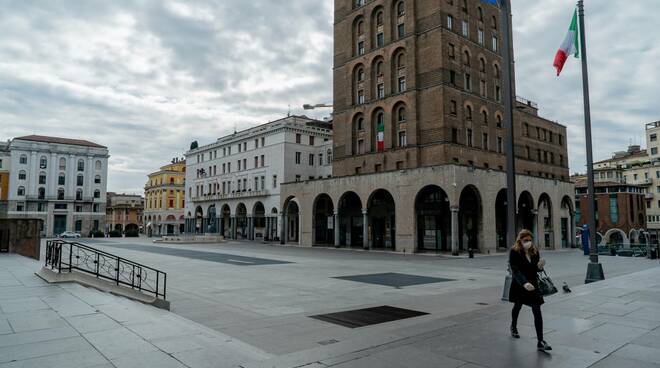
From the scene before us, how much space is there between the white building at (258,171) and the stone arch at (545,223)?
27.3 m

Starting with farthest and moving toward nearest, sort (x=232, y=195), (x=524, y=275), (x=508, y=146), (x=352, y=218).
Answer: (x=232, y=195) → (x=352, y=218) → (x=508, y=146) → (x=524, y=275)

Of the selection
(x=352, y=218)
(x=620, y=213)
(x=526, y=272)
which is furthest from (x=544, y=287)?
(x=620, y=213)

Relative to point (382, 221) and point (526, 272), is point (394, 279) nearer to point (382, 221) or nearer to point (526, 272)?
point (526, 272)

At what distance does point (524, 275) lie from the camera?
7266 millimetres

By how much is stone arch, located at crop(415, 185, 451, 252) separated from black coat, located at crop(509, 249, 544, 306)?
107ft

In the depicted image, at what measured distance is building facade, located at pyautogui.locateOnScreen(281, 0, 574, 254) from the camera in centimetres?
3794

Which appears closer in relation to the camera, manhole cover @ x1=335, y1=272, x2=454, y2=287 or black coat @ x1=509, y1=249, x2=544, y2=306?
black coat @ x1=509, y1=249, x2=544, y2=306

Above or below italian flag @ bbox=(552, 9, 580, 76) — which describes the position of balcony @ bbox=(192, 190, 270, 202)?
below

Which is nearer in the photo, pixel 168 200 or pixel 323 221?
pixel 323 221

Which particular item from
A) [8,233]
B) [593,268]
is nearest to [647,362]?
[593,268]

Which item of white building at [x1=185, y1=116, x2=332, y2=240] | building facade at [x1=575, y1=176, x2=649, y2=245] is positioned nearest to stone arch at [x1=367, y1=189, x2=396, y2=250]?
white building at [x1=185, y1=116, x2=332, y2=240]

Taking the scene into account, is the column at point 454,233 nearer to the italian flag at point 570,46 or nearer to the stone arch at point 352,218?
the stone arch at point 352,218

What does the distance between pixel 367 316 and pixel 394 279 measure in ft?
25.9

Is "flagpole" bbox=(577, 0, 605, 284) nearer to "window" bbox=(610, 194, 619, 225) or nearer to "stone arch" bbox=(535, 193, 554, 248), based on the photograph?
"stone arch" bbox=(535, 193, 554, 248)
